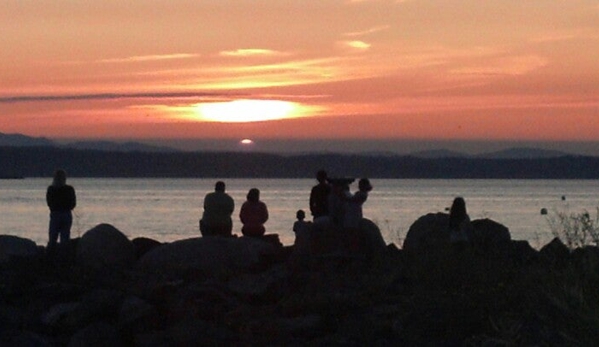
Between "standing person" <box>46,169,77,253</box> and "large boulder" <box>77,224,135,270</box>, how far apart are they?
0.49 m

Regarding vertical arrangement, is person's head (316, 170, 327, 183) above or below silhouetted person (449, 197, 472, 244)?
above

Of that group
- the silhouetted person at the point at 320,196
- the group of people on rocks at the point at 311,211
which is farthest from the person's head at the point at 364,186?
the silhouetted person at the point at 320,196

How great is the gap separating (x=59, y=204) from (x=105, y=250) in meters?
1.08

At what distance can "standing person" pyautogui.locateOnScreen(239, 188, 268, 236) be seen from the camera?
2283 centimetres

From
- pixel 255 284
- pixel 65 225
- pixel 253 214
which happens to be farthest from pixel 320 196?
pixel 65 225

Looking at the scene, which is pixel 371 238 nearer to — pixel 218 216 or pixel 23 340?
pixel 218 216

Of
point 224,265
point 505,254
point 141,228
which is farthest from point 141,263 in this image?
point 141,228

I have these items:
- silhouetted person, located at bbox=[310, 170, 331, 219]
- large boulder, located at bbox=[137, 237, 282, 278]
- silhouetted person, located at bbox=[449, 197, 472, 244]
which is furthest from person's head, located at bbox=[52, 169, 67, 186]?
silhouetted person, located at bbox=[449, 197, 472, 244]

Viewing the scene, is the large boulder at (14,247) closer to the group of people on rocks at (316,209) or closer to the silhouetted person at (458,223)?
the group of people on rocks at (316,209)

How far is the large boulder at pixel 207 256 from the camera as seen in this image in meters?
20.2

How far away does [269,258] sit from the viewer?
20406 mm

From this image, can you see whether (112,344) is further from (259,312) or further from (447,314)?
(447,314)

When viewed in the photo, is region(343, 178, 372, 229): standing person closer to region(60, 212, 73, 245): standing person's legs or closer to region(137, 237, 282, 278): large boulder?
region(137, 237, 282, 278): large boulder

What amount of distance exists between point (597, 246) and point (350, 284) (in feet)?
14.1
